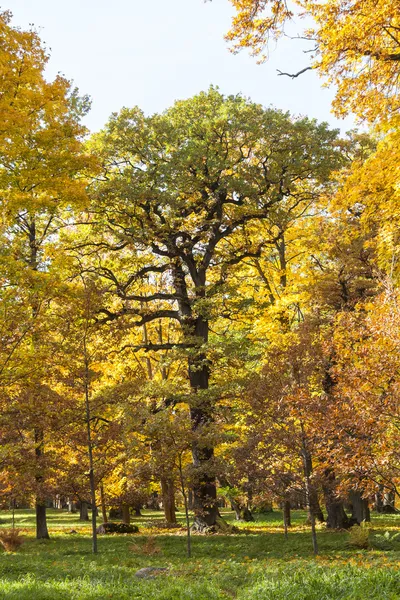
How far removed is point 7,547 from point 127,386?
5449mm

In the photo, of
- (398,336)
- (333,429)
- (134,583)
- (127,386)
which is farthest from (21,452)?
(398,336)

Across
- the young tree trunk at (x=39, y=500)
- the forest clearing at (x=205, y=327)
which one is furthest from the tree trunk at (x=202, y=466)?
the young tree trunk at (x=39, y=500)

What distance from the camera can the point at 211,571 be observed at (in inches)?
383

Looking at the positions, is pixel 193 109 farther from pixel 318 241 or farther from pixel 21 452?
pixel 21 452

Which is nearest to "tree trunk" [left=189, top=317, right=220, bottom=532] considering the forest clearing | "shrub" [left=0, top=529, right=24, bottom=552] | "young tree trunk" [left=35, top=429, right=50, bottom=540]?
the forest clearing

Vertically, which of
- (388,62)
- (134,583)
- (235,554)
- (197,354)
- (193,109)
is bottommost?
(235,554)

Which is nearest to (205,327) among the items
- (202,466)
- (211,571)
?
(202,466)

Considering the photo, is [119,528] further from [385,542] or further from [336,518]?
[385,542]

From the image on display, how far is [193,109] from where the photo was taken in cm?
1852

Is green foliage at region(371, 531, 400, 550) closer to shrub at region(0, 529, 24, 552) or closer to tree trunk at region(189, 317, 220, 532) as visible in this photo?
tree trunk at region(189, 317, 220, 532)

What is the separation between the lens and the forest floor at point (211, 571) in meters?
6.71

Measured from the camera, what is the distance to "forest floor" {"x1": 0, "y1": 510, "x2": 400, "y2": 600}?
671cm

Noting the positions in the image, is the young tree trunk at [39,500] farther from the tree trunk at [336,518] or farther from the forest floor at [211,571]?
the tree trunk at [336,518]

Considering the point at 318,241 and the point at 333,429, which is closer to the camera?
the point at 333,429
